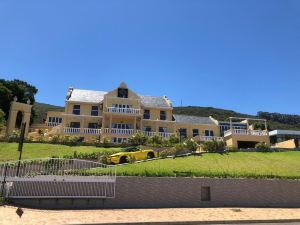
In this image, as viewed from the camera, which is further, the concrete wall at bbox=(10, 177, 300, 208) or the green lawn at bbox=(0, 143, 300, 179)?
the green lawn at bbox=(0, 143, 300, 179)

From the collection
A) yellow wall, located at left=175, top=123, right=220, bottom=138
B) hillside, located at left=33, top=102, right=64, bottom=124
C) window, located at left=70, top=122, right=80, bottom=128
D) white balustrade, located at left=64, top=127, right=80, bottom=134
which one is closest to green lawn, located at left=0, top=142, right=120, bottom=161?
white balustrade, located at left=64, top=127, right=80, bottom=134

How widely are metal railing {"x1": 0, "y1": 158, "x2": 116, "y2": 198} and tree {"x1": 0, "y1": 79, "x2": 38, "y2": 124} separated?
44521mm

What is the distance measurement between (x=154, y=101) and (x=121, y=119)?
8084 mm

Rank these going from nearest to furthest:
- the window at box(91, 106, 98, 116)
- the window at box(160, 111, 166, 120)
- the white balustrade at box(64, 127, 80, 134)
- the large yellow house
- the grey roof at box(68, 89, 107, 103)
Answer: the white balustrade at box(64, 127, 80, 134)
the large yellow house
the window at box(91, 106, 98, 116)
the grey roof at box(68, 89, 107, 103)
the window at box(160, 111, 166, 120)

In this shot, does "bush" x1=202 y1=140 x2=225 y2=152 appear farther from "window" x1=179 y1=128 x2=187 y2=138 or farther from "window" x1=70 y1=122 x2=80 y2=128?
"window" x1=70 y1=122 x2=80 y2=128

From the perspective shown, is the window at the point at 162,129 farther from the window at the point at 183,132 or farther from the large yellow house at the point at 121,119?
the window at the point at 183,132

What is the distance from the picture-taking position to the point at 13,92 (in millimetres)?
61969

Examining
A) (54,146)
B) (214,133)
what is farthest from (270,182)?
(214,133)

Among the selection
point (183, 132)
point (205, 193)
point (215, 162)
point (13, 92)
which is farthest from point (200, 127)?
point (13, 92)

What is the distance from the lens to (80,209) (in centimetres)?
1562

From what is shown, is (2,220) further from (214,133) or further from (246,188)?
(214,133)

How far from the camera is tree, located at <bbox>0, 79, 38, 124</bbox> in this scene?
186ft

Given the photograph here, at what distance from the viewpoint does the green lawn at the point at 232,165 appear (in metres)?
21.0

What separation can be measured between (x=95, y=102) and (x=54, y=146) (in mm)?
15492
